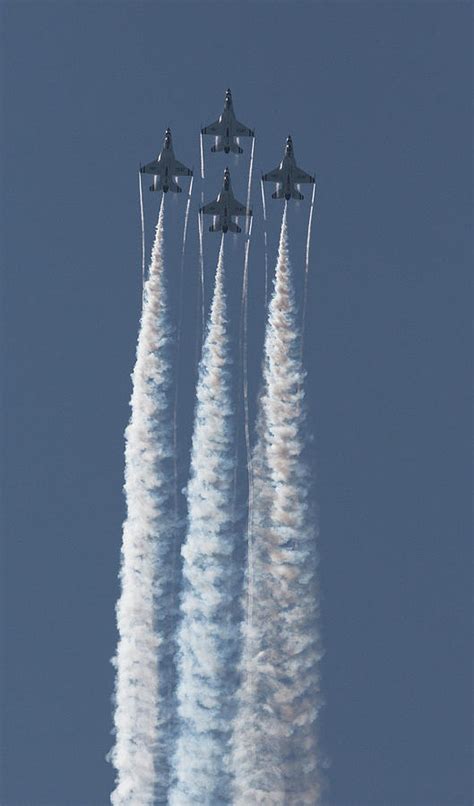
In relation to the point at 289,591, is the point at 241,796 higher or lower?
lower

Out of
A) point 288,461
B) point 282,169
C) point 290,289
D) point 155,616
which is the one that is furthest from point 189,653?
point 282,169

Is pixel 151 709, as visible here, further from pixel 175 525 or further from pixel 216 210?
pixel 216 210

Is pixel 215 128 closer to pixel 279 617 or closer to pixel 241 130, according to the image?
pixel 241 130

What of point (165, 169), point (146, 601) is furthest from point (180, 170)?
point (146, 601)

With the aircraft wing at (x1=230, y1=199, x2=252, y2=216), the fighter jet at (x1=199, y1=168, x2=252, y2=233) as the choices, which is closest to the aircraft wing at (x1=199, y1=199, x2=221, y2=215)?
the fighter jet at (x1=199, y1=168, x2=252, y2=233)

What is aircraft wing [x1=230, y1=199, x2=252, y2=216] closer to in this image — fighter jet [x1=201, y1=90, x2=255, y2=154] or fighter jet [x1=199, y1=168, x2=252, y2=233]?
fighter jet [x1=199, y1=168, x2=252, y2=233]

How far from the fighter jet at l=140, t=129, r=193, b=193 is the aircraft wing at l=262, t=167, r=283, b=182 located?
243 centimetres

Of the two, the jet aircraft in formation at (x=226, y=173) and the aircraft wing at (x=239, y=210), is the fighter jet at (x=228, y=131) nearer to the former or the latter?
the jet aircraft in formation at (x=226, y=173)

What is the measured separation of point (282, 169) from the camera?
57250mm

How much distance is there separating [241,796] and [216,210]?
1859 cm

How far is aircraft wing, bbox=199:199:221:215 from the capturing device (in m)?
56.6

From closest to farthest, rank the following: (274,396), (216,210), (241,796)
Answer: (241,796) → (274,396) → (216,210)

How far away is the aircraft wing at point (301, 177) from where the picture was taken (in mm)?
57438

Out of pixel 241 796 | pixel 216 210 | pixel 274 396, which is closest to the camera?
pixel 241 796
